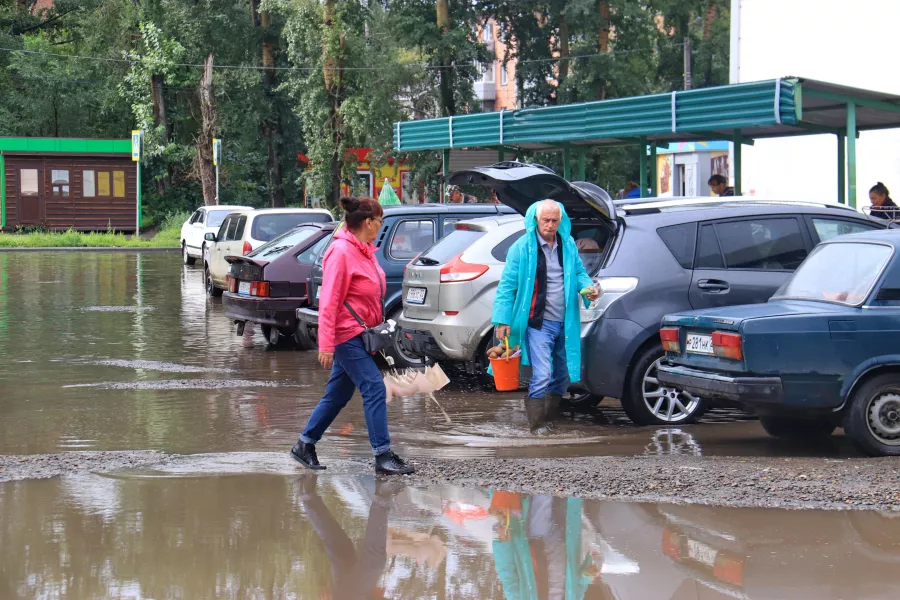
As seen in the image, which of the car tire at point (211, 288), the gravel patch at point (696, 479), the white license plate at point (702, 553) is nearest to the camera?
the white license plate at point (702, 553)

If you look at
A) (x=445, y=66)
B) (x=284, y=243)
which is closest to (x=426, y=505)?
(x=284, y=243)

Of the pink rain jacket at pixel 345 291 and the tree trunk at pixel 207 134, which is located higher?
the tree trunk at pixel 207 134

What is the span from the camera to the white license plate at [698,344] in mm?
7910

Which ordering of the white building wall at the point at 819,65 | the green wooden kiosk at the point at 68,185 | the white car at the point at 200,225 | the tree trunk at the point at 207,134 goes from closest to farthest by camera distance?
the white building wall at the point at 819,65 → the white car at the point at 200,225 → the green wooden kiosk at the point at 68,185 → the tree trunk at the point at 207,134

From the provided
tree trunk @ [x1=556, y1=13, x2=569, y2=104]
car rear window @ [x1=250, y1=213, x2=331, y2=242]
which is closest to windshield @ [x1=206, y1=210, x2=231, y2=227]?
car rear window @ [x1=250, y1=213, x2=331, y2=242]

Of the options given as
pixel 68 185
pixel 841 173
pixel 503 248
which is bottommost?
pixel 503 248

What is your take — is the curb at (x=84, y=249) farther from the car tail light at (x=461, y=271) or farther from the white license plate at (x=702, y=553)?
the white license plate at (x=702, y=553)

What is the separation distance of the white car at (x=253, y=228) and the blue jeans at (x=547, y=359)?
34.2 ft

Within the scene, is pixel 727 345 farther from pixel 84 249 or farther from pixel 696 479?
pixel 84 249

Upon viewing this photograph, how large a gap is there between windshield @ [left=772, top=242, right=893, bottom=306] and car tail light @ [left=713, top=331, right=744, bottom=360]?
0.77 meters

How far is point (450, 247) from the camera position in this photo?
37.0 feet

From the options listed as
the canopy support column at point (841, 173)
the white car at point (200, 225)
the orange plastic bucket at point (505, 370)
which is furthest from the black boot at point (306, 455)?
the white car at point (200, 225)

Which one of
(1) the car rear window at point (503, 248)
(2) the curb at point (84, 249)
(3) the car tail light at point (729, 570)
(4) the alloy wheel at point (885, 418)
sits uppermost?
(1) the car rear window at point (503, 248)

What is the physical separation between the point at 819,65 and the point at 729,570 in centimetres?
2306
